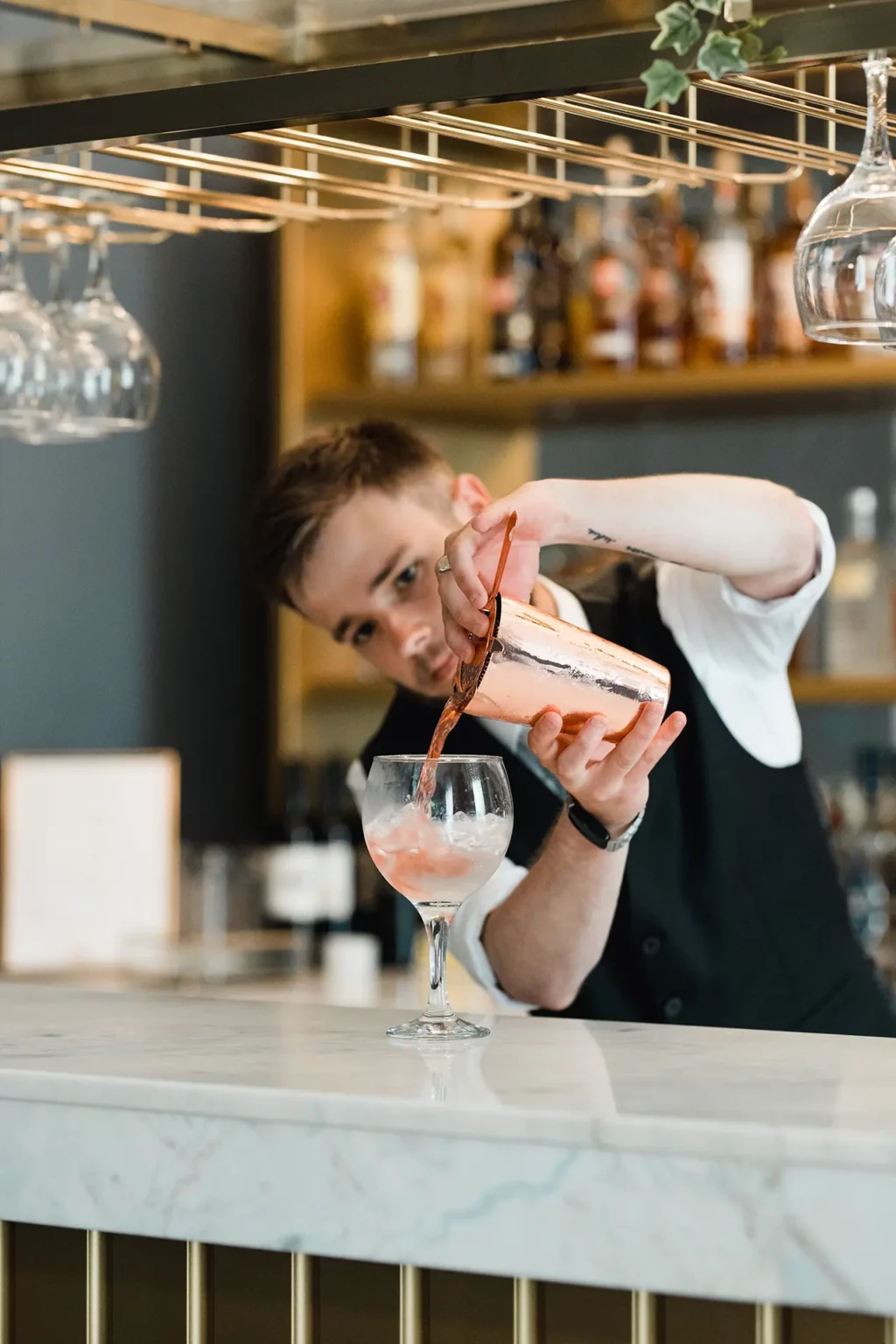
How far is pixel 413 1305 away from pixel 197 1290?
14 cm

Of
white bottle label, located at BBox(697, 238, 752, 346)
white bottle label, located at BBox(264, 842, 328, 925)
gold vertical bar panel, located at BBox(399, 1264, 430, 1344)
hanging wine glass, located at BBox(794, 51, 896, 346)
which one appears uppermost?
white bottle label, located at BBox(697, 238, 752, 346)

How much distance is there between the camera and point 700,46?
3.57 ft

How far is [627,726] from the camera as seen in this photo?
4.22 ft

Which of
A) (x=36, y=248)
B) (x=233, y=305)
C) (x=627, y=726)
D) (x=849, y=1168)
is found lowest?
(x=849, y=1168)

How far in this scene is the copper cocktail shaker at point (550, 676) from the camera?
1206mm

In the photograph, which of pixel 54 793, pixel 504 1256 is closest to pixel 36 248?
pixel 504 1256

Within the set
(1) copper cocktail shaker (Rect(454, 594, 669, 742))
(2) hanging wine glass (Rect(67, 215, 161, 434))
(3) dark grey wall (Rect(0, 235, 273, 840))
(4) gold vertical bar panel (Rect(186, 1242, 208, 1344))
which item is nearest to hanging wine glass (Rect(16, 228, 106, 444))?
(2) hanging wine glass (Rect(67, 215, 161, 434))

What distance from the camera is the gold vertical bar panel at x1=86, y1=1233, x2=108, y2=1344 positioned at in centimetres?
115

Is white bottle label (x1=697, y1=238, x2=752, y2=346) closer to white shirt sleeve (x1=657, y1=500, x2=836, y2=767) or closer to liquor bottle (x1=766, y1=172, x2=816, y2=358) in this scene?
liquor bottle (x1=766, y1=172, x2=816, y2=358)

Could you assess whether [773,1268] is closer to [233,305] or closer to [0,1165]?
[0,1165]

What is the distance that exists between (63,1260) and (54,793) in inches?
84.0

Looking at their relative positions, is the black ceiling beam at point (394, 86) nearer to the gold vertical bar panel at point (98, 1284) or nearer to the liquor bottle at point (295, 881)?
the gold vertical bar panel at point (98, 1284)

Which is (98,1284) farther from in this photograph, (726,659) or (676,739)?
(726,659)

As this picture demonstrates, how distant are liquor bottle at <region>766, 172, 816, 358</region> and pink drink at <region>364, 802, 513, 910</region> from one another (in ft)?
7.07
